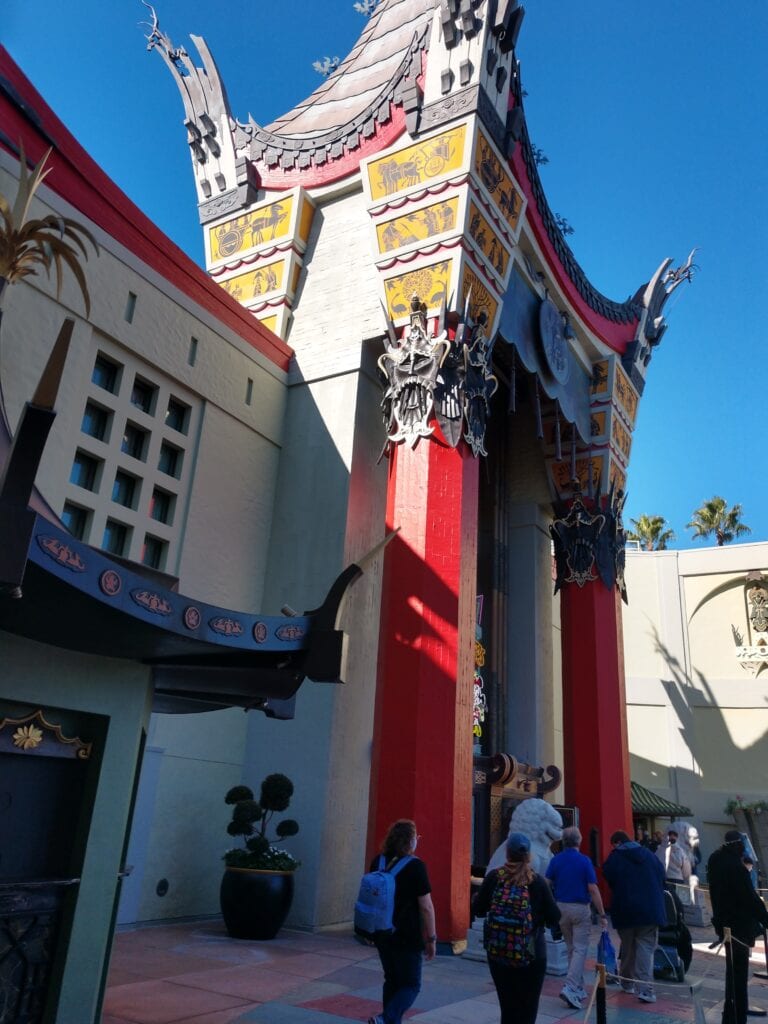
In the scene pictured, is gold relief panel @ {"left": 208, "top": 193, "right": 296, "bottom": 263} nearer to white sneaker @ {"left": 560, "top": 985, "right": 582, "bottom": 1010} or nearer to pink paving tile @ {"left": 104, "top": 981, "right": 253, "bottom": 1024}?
pink paving tile @ {"left": 104, "top": 981, "right": 253, "bottom": 1024}

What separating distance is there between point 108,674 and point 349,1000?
12.6 feet

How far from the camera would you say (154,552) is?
1213 cm

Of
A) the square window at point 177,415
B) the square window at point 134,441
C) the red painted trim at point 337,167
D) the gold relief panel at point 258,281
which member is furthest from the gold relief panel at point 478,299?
the square window at point 134,441

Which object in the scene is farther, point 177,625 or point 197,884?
point 197,884

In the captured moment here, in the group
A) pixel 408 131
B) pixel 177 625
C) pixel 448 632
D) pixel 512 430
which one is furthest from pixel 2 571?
pixel 512 430

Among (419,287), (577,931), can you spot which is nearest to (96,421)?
(419,287)

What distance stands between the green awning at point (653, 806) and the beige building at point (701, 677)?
222cm

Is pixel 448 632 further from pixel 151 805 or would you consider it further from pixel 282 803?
pixel 151 805

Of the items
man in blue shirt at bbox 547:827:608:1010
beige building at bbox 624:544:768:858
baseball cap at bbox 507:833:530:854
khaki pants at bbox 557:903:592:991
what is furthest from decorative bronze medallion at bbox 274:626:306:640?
beige building at bbox 624:544:768:858

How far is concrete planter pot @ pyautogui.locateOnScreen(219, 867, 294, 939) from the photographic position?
10.0 metres

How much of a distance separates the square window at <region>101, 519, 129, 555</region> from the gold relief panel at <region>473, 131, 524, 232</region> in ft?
28.2

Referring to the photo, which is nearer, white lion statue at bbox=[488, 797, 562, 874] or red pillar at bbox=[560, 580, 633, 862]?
white lion statue at bbox=[488, 797, 562, 874]

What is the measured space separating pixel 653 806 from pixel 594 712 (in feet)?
27.2

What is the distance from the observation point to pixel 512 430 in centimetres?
2164
